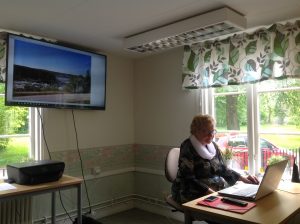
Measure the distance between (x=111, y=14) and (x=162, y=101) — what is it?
157 cm

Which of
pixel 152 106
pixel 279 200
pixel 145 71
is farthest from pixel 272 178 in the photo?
pixel 145 71

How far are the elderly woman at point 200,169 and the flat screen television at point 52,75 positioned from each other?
149cm

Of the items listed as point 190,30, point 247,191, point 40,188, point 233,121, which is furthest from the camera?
point 233,121

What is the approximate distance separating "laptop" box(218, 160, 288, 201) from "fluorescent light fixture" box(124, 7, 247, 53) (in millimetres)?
1270

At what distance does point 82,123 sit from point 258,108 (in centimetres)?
208

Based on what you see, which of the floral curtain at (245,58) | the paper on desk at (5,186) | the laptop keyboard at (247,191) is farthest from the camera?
the floral curtain at (245,58)

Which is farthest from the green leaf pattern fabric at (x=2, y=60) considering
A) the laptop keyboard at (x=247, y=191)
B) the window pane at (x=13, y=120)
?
the laptop keyboard at (x=247, y=191)

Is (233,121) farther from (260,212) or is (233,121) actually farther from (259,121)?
→ (260,212)

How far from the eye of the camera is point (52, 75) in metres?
3.11

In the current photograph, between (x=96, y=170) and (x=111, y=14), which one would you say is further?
(x=96, y=170)

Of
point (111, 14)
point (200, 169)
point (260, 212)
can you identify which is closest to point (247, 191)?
point (260, 212)

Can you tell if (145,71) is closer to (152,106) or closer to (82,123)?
(152,106)

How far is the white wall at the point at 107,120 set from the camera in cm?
336

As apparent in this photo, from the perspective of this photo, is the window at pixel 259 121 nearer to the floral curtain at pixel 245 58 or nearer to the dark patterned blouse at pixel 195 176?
the floral curtain at pixel 245 58
